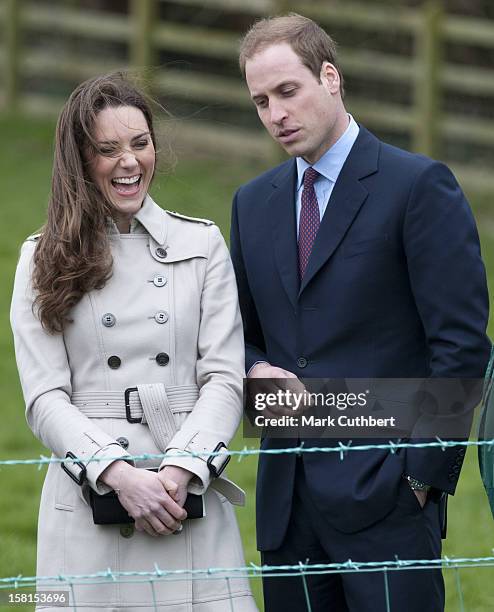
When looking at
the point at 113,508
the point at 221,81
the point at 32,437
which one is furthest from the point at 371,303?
the point at 221,81

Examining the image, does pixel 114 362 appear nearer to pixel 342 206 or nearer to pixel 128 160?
pixel 128 160

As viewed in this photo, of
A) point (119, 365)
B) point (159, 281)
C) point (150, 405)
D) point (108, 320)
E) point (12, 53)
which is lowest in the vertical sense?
point (150, 405)

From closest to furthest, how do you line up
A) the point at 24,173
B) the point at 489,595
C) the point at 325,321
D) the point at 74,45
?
the point at 325,321
the point at 489,595
the point at 24,173
the point at 74,45

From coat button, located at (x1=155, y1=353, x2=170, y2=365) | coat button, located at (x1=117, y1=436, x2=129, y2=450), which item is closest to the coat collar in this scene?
coat button, located at (x1=155, y1=353, x2=170, y2=365)

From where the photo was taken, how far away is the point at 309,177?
379 cm

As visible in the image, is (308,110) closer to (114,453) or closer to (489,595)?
(114,453)

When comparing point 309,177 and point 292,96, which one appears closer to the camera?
point 292,96

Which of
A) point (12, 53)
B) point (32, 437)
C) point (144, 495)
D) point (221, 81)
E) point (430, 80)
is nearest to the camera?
point (144, 495)

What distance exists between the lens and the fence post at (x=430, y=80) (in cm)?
1117

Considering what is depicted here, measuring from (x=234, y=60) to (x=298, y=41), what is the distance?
32.6ft

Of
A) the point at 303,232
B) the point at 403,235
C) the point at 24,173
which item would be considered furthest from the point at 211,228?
the point at 24,173

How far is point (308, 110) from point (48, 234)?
724 millimetres

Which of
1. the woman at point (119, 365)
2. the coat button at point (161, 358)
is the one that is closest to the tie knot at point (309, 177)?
the woman at point (119, 365)

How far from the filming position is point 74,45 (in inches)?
579
